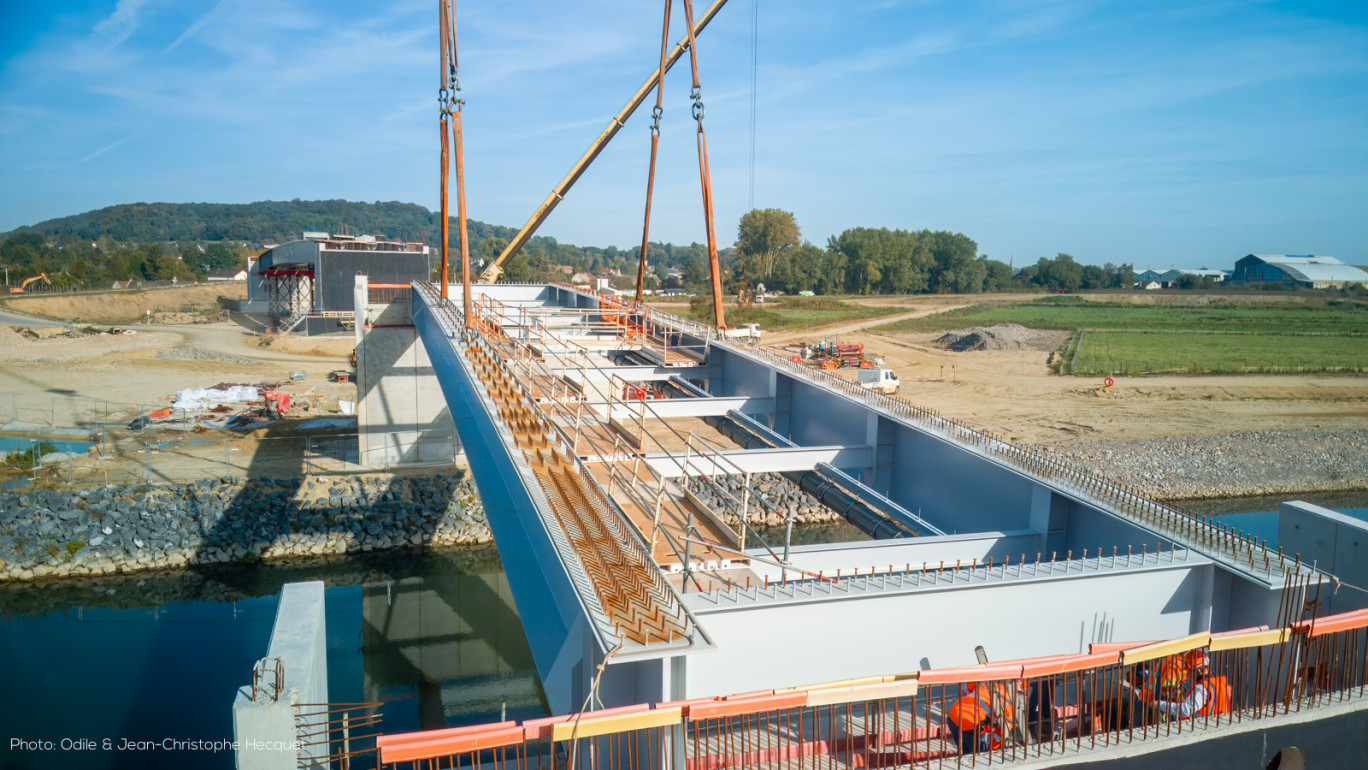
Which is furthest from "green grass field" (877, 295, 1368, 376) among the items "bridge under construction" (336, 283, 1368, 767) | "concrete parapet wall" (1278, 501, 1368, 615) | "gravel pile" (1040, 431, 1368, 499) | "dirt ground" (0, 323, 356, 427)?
"concrete parapet wall" (1278, 501, 1368, 615)

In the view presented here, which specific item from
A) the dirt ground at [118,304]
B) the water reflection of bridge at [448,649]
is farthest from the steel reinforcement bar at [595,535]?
the dirt ground at [118,304]

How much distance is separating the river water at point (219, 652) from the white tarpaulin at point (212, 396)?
37.3ft

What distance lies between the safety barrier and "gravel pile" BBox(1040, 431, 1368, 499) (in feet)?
84.2

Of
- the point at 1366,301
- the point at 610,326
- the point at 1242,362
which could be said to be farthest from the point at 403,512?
the point at 1366,301

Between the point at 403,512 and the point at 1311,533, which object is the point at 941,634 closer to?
the point at 1311,533

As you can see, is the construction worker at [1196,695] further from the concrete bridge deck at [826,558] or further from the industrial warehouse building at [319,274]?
the industrial warehouse building at [319,274]

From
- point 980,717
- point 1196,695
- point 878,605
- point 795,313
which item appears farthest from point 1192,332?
point 980,717

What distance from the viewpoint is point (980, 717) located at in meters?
6.12

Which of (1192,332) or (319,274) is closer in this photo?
(319,274)

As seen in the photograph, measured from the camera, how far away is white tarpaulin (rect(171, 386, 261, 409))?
31625mm

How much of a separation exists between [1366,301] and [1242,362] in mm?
45348

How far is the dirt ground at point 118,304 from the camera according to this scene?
73.4m

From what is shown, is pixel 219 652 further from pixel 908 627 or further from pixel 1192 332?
pixel 1192 332

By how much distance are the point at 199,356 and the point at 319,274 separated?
8419 millimetres
